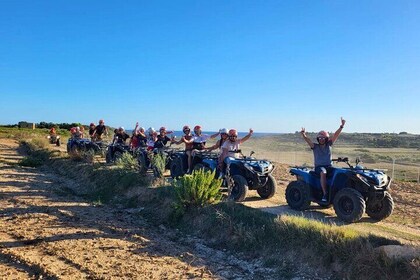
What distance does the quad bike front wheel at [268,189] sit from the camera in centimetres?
1109

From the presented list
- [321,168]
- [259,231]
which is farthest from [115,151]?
[259,231]

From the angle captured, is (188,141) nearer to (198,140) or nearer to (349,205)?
(198,140)

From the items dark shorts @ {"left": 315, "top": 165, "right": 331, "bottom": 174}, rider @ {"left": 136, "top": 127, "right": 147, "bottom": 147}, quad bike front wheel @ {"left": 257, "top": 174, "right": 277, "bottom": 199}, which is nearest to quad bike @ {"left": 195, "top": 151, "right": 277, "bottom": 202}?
quad bike front wheel @ {"left": 257, "top": 174, "right": 277, "bottom": 199}

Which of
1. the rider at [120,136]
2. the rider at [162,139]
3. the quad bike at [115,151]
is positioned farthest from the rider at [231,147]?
the rider at [120,136]

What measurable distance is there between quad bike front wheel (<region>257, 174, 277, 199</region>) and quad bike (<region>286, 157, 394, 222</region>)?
59.1 inches

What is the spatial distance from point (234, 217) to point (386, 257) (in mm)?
3551

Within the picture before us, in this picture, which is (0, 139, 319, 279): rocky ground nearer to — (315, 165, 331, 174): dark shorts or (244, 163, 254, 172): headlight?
(244, 163, 254, 172): headlight

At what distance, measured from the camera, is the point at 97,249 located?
25.9 feet

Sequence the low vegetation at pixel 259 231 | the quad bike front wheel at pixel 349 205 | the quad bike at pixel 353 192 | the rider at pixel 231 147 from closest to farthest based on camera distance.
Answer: the low vegetation at pixel 259 231 → the quad bike front wheel at pixel 349 205 → the quad bike at pixel 353 192 → the rider at pixel 231 147

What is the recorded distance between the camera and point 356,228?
26.0ft

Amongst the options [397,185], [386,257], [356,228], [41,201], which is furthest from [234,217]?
[397,185]

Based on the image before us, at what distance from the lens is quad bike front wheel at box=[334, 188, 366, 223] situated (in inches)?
326

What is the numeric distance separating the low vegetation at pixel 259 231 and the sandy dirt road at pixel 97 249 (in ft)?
1.30

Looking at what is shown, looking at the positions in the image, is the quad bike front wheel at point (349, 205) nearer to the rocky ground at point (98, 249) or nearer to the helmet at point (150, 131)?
the rocky ground at point (98, 249)
